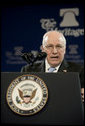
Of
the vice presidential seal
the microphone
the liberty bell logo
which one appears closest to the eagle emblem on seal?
the vice presidential seal

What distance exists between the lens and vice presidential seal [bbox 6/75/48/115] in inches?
28.7

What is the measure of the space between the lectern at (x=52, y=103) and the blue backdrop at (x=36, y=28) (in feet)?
9.40

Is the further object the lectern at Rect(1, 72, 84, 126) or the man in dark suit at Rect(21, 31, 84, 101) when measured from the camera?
the man in dark suit at Rect(21, 31, 84, 101)

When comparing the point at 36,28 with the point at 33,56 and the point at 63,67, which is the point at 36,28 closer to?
the point at 63,67

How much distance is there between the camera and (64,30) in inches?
143

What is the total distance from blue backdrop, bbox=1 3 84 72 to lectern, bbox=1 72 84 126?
2.86m

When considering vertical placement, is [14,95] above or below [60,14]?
below

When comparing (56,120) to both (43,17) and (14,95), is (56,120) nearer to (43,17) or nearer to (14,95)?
(14,95)

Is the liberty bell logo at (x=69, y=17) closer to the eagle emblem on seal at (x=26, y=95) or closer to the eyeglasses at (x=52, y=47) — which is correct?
the eyeglasses at (x=52, y=47)

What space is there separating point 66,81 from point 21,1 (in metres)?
3.33

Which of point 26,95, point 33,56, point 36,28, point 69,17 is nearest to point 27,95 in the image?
point 26,95

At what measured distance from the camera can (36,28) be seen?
12.1 ft

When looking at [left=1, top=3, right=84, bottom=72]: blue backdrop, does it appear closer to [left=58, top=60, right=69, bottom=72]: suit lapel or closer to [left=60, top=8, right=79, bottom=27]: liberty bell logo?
[left=60, top=8, right=79, bottom=27]: liberty bell logo

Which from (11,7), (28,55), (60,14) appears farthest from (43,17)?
(28,55)
